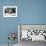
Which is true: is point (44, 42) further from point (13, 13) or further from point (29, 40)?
A: point (13, 13)

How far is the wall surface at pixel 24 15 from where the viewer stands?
3.79 metres

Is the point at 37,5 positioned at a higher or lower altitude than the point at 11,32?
higher

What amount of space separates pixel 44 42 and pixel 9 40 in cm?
98

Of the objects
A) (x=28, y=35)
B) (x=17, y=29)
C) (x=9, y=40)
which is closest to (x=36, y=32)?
(x=28, y=35)

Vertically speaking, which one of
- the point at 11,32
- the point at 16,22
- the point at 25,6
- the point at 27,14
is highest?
the point at 25,6

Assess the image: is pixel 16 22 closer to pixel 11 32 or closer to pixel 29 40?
pixel 11 32

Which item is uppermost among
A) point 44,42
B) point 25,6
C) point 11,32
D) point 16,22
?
point 25,6

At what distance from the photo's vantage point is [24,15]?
3.81 m

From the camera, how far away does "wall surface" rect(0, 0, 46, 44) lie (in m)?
3.79

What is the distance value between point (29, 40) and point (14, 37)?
0.44 m

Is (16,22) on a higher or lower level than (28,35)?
higher

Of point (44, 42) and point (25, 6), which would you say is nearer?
point (44, 42)

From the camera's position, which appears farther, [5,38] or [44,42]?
[5,38]

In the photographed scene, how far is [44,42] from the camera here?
3562 mm
